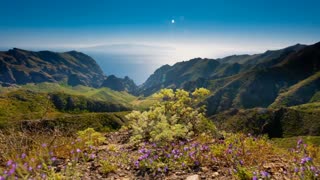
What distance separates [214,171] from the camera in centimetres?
746

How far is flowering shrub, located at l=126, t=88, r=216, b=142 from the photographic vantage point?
12039mm

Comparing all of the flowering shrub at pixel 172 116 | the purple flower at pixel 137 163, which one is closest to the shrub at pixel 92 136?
the flowering shrub at pixel 172 116

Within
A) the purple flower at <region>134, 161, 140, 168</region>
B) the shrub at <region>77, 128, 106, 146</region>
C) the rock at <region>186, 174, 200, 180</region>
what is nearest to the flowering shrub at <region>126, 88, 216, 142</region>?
the shrub at <region>77, 128, 106, 146</region>

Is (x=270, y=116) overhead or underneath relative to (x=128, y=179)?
underneath

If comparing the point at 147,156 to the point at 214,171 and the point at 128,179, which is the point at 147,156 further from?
the point at 214,171

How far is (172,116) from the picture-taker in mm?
13086

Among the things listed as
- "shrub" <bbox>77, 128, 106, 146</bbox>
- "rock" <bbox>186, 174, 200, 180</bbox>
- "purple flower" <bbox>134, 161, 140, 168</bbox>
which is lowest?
"shrub" <bbox>77, 128, 106, 146</bbox>

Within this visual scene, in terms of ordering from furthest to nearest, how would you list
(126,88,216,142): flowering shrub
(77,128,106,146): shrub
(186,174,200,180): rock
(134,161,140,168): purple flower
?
(126,88,216,142): flowering shrub
(77,128,106,146): shrub
(134,161,140,168): purple flower
(186,174,200,180): rock

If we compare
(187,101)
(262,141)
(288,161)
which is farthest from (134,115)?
(288,161)

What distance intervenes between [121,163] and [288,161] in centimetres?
430

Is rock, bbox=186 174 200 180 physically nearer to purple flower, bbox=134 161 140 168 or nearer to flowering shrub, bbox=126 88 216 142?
purple flower, bbox=134 161 140 168

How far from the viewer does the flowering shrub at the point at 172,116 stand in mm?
12039

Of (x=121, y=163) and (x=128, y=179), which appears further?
(x=121, y=163)

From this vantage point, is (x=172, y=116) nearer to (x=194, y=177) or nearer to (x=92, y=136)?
(x=92, y=136)
